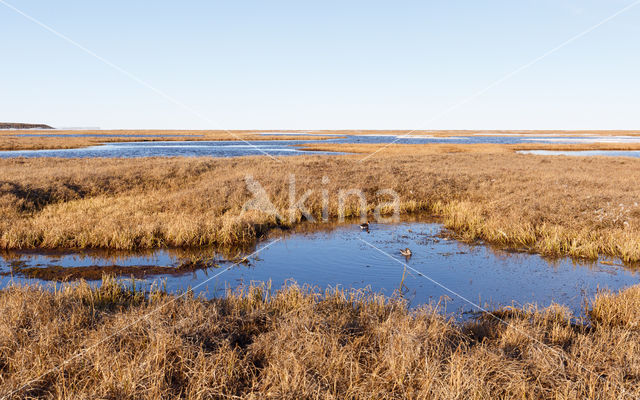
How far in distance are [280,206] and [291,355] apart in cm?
1407

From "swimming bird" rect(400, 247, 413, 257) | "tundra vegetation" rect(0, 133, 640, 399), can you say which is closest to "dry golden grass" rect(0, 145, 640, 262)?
"tundra vegetation" rect(0, 133, 640, 399)

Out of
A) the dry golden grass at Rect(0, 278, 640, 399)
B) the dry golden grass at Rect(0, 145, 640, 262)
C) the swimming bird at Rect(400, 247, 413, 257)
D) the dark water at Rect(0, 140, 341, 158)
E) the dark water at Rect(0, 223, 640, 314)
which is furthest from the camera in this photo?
the dark water at Rect(0, 140, 341, 158)

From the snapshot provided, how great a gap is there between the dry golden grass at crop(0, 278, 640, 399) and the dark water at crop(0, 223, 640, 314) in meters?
2.29

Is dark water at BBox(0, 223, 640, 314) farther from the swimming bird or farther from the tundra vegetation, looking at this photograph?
the tundra vegetation

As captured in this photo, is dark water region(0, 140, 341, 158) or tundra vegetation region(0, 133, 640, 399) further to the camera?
dark water region(0, 140, 341, 158)

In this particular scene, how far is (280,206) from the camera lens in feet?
63.2

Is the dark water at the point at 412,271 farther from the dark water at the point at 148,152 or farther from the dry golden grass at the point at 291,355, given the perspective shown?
the dark water at the point at 148,152

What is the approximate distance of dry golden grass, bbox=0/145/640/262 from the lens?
1370cm

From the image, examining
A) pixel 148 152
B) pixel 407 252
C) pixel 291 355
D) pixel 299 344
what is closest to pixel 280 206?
pixel 407 252

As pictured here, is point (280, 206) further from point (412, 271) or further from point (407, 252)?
point (412, 271)

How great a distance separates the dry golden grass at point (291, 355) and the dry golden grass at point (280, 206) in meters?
6.92

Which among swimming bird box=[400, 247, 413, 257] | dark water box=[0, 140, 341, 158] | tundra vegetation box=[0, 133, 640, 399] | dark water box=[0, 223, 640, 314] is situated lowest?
dark water box=[0, 223, 640, 314]

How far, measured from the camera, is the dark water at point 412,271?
9.86 meters

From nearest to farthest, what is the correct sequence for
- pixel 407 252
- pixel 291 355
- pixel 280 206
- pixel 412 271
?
1. pixel 291 355
2. pixel 412 271
3. pixel 407 252
4. pixel 280 206
